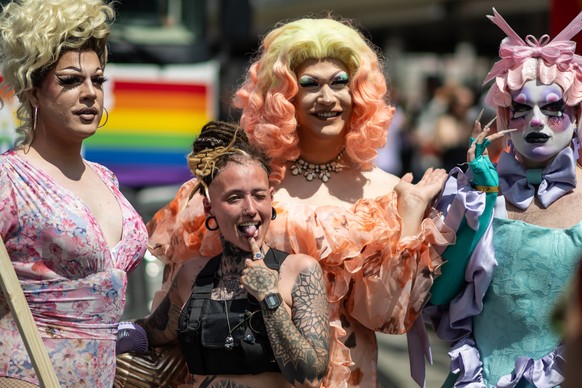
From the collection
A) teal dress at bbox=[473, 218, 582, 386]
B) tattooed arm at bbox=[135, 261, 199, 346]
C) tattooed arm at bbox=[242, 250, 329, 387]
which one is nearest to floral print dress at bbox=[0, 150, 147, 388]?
tattooed arm at bbox=[135, 261, 199, 346]

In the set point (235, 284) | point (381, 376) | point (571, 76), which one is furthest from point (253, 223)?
point (381, 376)

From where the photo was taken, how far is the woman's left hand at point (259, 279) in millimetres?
3428

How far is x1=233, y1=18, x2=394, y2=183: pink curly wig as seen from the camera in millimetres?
4148

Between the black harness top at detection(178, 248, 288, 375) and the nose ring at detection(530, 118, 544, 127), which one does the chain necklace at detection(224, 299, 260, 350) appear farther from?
the nose ring at detection(530, 118, 544, 127)

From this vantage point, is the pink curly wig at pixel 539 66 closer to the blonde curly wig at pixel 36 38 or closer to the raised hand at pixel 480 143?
the raised hand at pixel 480 143

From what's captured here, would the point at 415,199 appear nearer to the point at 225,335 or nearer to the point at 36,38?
the point at 225,335

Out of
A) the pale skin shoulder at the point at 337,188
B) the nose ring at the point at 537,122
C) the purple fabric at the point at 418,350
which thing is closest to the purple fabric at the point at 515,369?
the purple fabric at the point at 418,350

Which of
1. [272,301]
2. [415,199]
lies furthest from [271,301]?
[415,199]

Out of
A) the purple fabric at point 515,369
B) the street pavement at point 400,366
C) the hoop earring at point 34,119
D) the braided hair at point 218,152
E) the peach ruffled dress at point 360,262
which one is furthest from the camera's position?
the street pavement at point 400,366

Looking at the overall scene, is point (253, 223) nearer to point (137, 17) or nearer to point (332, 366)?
point (332, 366)

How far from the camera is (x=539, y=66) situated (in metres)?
4.00

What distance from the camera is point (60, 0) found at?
354 cm

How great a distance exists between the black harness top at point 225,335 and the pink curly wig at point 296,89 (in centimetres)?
65

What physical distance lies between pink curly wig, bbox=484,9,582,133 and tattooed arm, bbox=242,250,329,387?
3.44 feet
